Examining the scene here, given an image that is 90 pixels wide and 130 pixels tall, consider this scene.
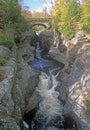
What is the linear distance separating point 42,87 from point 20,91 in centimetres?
561

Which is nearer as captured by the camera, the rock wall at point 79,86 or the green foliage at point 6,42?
the rock wall at point 79,86

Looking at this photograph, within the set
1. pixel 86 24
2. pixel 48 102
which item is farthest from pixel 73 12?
pixel 48 102

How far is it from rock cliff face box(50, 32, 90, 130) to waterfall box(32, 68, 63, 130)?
70cm

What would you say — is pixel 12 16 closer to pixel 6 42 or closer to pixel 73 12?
pixel 73 12

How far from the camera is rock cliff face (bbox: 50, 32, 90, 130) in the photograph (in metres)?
16.5

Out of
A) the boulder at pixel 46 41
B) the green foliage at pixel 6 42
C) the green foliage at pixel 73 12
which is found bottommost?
the boulder at pixel 46 41

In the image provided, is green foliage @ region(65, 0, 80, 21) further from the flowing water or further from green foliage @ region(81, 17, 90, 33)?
the flowing water

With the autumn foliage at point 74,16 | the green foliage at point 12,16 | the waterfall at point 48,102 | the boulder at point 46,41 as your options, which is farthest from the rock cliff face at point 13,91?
the boulder at point 46,41

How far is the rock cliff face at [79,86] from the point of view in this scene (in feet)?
54.3

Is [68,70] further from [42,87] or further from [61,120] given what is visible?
[61,120]

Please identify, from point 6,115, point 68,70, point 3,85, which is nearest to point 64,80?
point 68,70

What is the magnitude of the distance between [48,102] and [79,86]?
3766 mm

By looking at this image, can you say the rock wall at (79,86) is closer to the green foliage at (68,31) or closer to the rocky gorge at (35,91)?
the rocky gorge at (35,91)

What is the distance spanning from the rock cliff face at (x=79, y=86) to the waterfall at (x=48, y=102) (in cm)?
70
